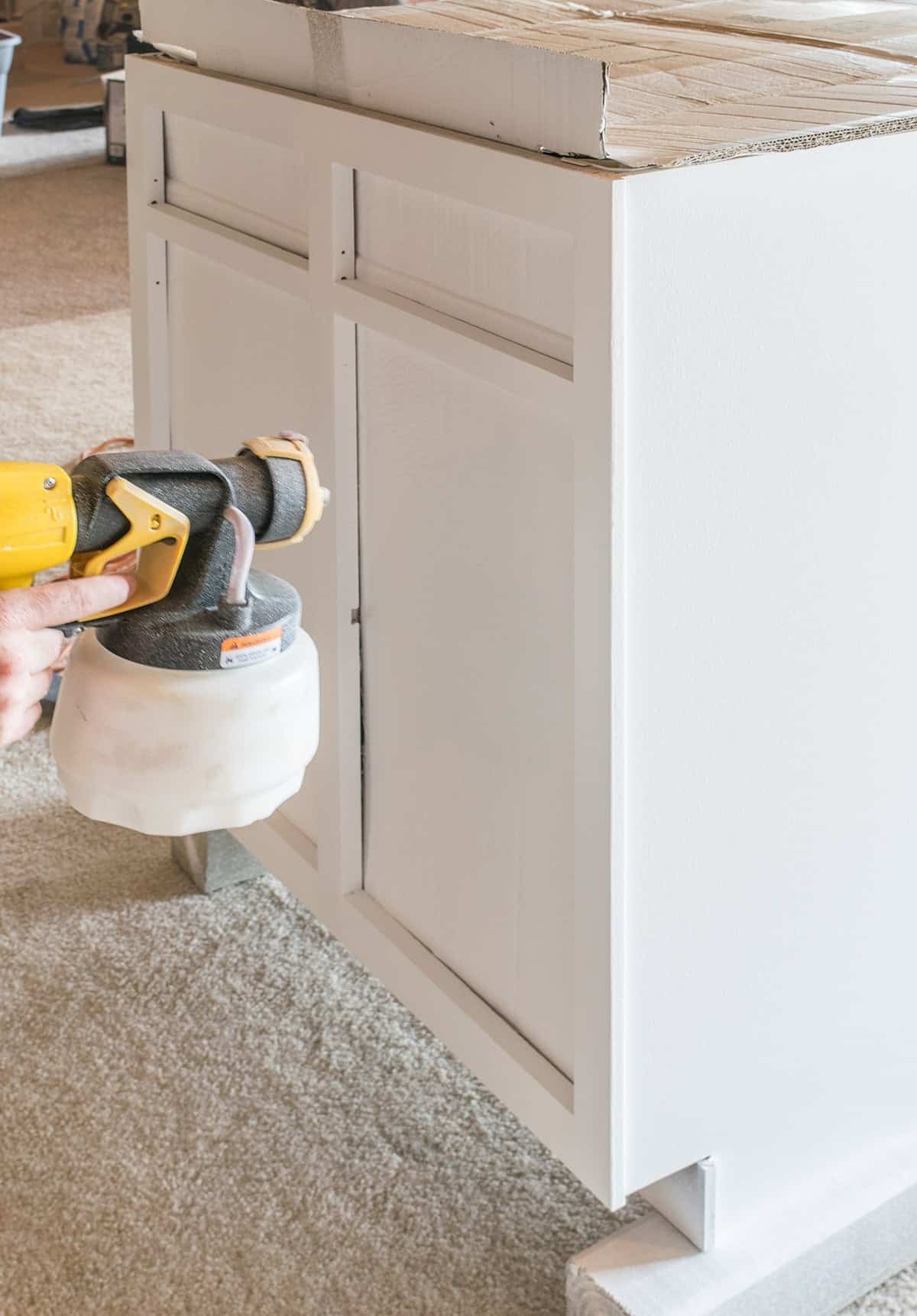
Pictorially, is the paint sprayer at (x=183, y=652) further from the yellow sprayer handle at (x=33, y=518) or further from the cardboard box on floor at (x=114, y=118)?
the cardboard box on floor at (x=114, y=118)

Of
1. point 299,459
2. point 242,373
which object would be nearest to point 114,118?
point 242,373

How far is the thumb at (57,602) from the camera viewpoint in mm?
680

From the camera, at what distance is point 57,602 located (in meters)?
0.69

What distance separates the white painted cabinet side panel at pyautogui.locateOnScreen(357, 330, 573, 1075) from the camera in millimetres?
860

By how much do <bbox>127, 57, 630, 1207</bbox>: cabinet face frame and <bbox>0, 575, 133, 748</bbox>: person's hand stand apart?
9.8 inches

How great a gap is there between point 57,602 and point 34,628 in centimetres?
2

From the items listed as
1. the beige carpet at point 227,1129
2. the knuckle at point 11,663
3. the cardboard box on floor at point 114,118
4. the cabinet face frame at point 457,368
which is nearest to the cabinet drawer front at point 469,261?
the cabinet face frame at point 457,368

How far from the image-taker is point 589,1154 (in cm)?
89

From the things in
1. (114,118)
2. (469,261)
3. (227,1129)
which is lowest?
(227,1129)

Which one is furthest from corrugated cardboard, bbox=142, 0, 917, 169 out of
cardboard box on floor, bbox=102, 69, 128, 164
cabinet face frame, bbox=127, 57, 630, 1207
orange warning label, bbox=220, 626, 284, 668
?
cardboard box on floor, bbox=102, 69, 128, 164

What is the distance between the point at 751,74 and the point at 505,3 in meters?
0.34

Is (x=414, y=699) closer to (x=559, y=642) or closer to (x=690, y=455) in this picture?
(x=559, y=642)

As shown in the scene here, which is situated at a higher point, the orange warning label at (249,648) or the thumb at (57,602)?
the thumb at (57,602)

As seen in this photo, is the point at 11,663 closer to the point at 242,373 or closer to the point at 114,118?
the point at 242,373
